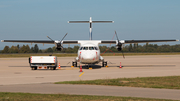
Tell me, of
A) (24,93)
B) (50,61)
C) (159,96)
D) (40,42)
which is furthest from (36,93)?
(40,42)

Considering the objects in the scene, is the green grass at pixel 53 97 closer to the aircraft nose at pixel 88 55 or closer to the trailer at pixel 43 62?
the trailer at pixel 43 62

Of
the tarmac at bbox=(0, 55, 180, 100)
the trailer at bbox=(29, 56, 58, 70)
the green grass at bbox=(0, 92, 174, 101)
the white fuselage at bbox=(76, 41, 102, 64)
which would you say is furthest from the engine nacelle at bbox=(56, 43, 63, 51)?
the green grass at bbox=(0, 92, 174, 101)

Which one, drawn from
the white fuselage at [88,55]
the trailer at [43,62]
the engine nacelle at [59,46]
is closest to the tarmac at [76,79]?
the trailer at [43,62]

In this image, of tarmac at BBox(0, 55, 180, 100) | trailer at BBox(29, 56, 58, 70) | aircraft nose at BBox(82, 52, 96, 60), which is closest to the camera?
tarmac at BBox(0, 55, 180, 100)

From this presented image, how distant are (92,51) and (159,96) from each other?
15223 millimetres

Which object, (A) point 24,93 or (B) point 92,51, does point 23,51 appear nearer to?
(B) point 92,51

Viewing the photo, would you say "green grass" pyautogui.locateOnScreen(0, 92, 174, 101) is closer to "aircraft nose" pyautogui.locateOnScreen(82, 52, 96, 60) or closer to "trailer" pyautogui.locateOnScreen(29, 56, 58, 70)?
Result: "trailer" pyautogui.locateOnScreen(29, 56, 58, 70)

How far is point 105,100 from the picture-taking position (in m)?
8.98

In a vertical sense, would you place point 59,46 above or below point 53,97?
above

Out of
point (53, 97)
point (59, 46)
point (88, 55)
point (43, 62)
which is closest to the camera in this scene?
point (53, 97)

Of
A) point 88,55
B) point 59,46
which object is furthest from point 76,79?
point 59,46

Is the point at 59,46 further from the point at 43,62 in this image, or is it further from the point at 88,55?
the point at 88,55

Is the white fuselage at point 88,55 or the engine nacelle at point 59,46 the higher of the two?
the engine nacelle at point 59,46

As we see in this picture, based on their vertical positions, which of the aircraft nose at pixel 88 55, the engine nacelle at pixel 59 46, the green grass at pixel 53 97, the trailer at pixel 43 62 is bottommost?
the green grass at pixel 53 97
